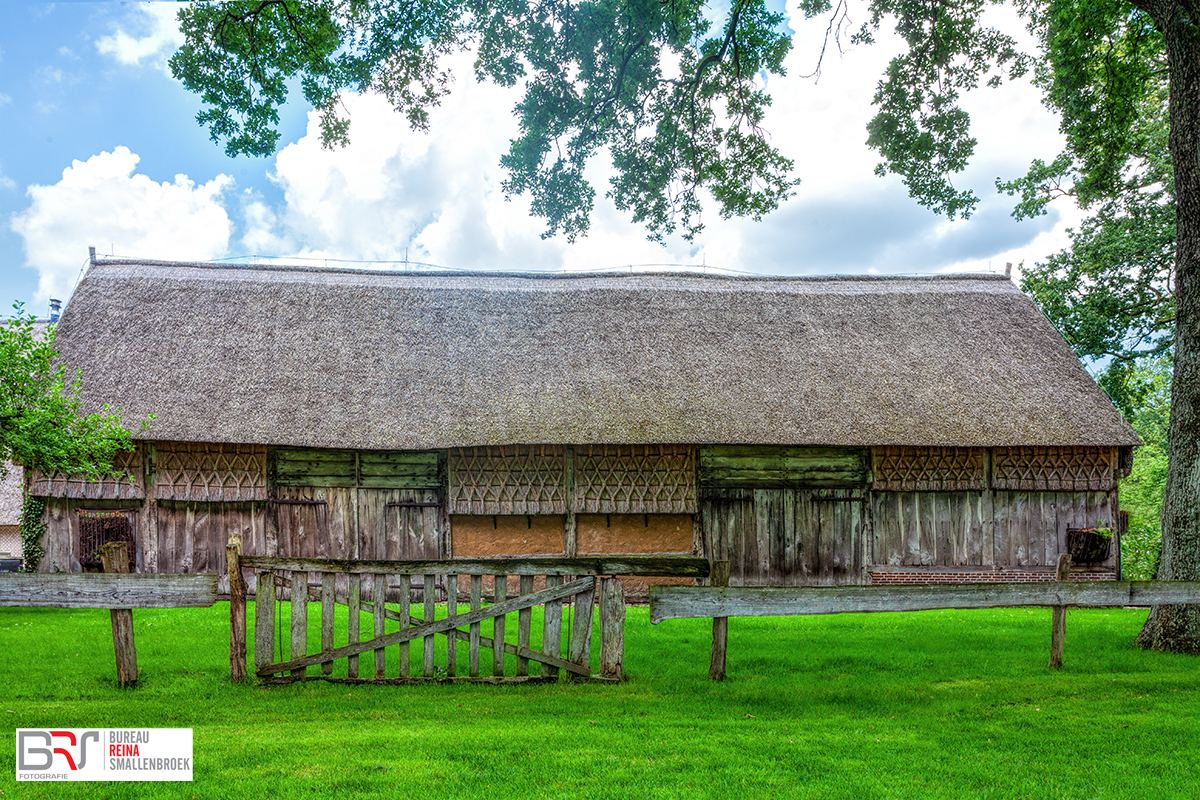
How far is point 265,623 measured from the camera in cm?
629

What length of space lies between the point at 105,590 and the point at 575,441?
7686 millimetres

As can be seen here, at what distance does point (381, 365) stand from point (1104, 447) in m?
14.6

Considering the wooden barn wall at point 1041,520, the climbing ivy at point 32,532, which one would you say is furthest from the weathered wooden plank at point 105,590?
the wooden barn wall at point 1041,520

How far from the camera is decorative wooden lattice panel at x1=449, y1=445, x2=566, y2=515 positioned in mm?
13047

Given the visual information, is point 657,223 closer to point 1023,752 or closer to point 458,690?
point 458,690

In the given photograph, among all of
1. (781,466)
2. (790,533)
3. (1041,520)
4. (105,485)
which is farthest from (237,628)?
(1041,520)

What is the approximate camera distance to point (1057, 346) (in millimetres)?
15602

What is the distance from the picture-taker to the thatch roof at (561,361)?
1291 centimetres

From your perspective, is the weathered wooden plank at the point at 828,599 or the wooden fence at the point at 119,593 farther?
the weathered wooden plank at the point at 828,599

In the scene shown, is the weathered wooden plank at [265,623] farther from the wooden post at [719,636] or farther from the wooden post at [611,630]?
the wooden post at [719,636]

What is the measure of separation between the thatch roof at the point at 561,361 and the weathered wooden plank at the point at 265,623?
6309 mm

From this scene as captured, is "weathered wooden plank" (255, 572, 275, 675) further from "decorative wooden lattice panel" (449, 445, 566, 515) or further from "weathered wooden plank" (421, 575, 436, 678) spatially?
"decorative wooden lattice panel" (449, 445, 566, 515)

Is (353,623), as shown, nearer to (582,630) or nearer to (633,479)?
(582,630)

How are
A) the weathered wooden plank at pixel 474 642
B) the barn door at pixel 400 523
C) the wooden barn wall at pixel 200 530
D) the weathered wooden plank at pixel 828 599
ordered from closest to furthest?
the weathered wooden plank at pixel 828 599 → the weathered wooden plank at pixel 474 642 → the wooden barn wall at pixel 200 530 → the barn door at pixel 400 523
